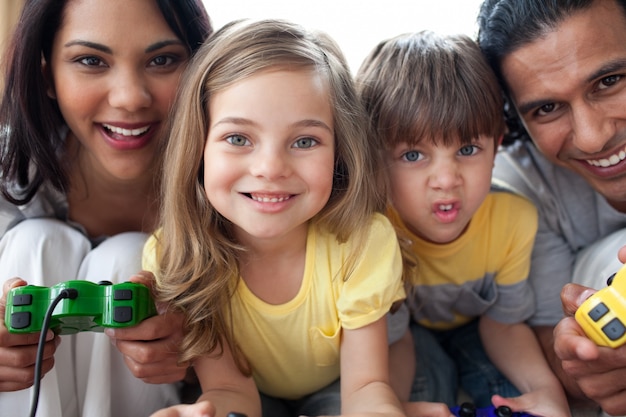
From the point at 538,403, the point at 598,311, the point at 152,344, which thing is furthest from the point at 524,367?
the point at 152,344

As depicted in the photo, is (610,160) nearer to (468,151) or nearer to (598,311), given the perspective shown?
(468,151)

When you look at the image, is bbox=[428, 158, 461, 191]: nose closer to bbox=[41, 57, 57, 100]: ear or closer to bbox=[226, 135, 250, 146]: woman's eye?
bbox=[226, 135, 250, 146]: woman's eye

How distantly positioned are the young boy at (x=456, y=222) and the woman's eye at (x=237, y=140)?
0.82 ft

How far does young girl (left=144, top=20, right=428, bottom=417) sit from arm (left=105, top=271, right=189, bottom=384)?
2cm

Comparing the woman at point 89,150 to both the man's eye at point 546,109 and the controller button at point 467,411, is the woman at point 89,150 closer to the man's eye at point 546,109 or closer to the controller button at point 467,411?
the controller button at point 467,411

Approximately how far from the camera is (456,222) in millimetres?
1057

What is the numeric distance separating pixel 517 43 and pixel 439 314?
518mm

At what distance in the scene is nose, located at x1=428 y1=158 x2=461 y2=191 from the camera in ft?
3.28

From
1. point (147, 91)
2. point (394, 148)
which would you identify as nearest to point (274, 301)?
point (394, 148)

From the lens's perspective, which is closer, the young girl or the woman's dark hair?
the young girl

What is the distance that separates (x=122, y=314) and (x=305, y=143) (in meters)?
0.35

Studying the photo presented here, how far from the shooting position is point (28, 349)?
3.04ft

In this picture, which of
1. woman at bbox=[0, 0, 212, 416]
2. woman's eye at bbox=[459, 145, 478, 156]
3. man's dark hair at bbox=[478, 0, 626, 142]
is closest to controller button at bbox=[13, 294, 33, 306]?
woman at bbox=[0, 0, 212, 416]

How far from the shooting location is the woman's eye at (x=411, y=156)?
104 cm
